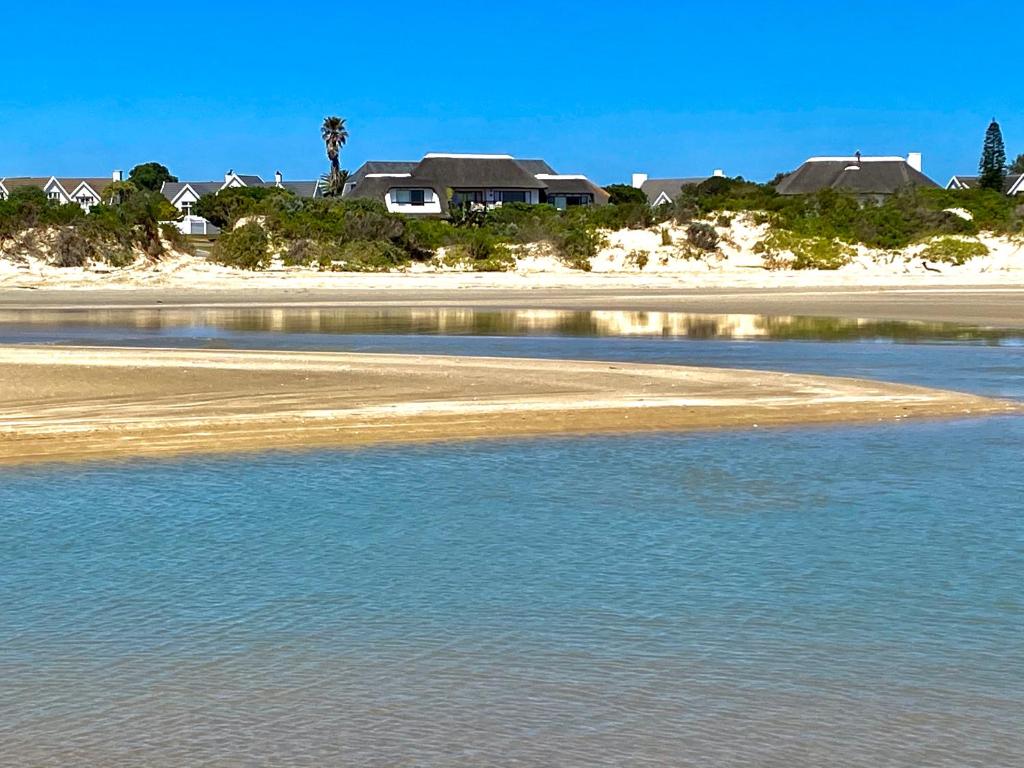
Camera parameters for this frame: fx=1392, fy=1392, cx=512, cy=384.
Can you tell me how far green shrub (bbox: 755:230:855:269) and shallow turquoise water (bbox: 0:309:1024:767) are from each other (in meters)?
33.8

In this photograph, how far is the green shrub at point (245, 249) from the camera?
44.3 meters

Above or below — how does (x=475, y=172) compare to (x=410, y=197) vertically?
above

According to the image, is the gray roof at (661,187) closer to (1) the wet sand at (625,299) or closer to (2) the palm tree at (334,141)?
(2) the palm tree at (334,141)

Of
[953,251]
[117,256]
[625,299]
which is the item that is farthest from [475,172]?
[625,299]

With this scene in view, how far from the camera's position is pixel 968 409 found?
14.5m

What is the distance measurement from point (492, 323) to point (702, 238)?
21.4 m

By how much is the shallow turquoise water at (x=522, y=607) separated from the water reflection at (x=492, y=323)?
12.4m

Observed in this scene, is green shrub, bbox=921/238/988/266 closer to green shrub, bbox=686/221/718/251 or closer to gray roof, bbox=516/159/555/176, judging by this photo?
green shrub, bbox=686/221/718/251

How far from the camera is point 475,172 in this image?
247ft

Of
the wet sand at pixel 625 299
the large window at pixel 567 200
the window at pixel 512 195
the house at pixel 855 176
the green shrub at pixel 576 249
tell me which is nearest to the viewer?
the wet sand at pixel 625 299

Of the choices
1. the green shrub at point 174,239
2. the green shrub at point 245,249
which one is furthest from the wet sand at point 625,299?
the green shrub at point 174,239

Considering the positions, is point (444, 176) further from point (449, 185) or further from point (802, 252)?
point (802, 252)

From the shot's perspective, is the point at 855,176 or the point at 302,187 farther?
the point at 302,187

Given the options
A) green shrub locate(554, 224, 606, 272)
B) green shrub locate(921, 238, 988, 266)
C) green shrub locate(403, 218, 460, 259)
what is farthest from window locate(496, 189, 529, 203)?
green shrub locate(921, 238, 988, 266)
